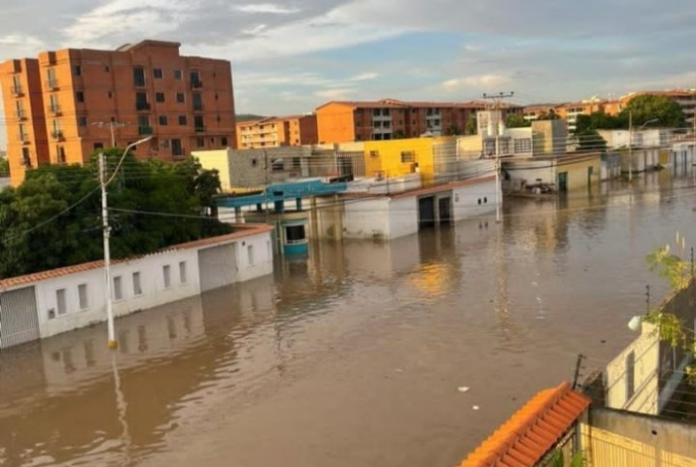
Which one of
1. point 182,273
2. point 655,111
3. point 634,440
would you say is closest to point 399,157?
point 182,273

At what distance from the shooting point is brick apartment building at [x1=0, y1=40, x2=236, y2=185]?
43688mm

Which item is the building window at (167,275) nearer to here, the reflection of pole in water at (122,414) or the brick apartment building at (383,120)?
the reflection of pole in water at (122,414)

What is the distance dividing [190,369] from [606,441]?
1120 cm

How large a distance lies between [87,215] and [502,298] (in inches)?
538

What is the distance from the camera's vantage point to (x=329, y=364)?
16.2m

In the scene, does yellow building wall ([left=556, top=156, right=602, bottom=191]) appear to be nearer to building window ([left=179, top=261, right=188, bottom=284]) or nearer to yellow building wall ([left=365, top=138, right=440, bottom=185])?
yellow building wall ([left=365, top=138, right=440, bottom=185])

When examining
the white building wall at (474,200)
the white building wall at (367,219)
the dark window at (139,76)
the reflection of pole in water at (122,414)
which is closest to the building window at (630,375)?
the reflection of pole in water at (122,414)

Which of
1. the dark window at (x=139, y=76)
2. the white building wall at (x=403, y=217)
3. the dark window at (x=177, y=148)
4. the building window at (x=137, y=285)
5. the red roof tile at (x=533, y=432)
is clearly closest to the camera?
the red roof tile at (x=533, y=432)

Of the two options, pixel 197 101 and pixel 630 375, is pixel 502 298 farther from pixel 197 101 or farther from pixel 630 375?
pixel 197 101

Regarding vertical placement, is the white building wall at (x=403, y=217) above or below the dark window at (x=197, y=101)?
below

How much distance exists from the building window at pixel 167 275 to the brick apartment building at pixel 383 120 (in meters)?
54.9

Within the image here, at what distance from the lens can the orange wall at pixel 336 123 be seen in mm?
77688

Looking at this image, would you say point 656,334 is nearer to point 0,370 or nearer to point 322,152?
point 0,370

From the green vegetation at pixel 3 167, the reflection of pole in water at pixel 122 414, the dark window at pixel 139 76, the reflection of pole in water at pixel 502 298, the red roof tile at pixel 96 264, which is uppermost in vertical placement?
the dark window at pixel 139 76
